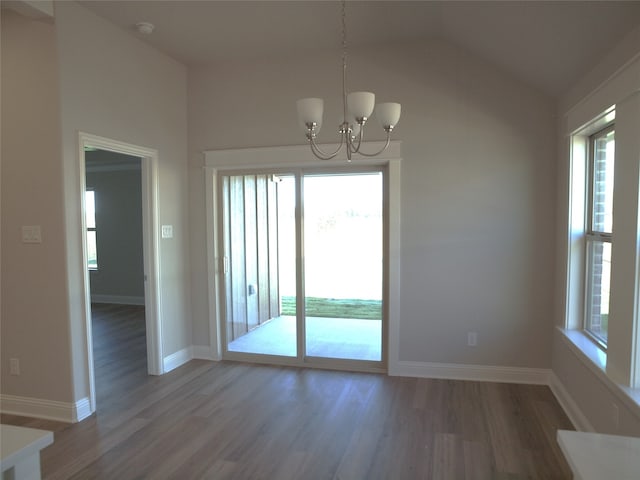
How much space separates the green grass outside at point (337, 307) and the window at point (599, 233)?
1820 mm

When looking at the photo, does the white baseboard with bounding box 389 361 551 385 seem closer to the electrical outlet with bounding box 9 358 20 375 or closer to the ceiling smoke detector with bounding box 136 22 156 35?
the electrical outlet with bounding box 9 358 20 375

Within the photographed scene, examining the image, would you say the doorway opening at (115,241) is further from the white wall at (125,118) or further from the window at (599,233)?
the window at (599,233)

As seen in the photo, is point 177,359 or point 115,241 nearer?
point 177,359

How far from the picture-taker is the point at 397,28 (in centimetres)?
359

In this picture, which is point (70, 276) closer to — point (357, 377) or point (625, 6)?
point (357, 377)

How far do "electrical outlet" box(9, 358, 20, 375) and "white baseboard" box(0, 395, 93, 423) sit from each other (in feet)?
0.62

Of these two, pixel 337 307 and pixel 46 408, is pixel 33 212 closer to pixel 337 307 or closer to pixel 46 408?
pixel 46 408

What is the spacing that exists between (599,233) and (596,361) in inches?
36.0

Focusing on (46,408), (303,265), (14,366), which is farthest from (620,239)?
(14,366)

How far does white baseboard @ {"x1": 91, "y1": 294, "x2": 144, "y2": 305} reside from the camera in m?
7.77

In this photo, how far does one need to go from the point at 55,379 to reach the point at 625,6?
4.27 m

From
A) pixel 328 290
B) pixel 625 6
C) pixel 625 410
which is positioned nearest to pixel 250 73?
pixel 328 290

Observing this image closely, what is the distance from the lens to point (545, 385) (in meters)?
3.72

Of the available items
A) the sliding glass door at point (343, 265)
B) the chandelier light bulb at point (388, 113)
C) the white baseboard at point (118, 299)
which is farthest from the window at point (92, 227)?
the chandelier light bulb at point (388, 113)
